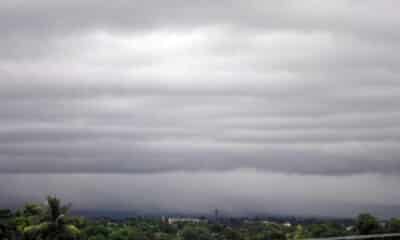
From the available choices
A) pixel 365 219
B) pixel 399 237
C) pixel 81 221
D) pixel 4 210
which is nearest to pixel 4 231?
pixel 81 221

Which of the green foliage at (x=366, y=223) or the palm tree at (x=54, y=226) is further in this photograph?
the palm tree at (x=54, y=226)

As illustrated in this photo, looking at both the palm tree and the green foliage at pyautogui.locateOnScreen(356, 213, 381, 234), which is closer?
the green foliage at pyautogui.locateOnScreen(356, 213, 381, 234)

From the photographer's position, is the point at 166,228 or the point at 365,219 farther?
the point at 166,228

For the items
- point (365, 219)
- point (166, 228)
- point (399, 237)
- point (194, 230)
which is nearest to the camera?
point (399, 237)

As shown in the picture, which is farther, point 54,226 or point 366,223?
point 54,226

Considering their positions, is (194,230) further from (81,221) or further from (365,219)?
(365,219)

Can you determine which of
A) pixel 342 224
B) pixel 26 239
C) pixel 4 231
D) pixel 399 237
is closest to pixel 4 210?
pixel 4 231

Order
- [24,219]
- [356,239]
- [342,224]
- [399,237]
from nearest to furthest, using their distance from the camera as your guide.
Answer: [356,239] < [399,237] < [342,224] < [24,219]
